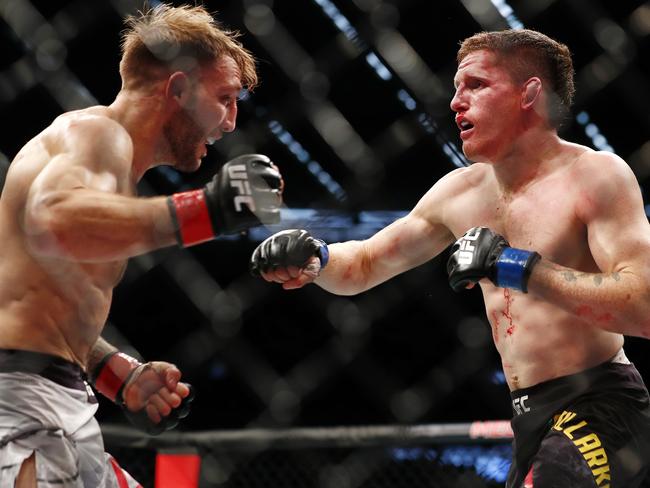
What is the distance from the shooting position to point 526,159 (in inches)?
80.2

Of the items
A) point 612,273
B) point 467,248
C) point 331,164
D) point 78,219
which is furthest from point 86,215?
point 331,164

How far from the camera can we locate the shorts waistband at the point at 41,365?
154cm

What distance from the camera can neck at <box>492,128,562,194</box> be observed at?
202 centimetres

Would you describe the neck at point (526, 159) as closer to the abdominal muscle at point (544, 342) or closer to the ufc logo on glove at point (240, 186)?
the abdominal muscle at point (544, 342)

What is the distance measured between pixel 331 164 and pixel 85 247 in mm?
3026

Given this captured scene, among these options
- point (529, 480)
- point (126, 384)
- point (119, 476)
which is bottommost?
point (529, 480)

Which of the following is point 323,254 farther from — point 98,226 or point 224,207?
point 98,226

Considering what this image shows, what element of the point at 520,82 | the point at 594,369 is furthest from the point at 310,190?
the point at 594,369

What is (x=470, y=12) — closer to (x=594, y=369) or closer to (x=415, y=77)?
(x=415, y=77)

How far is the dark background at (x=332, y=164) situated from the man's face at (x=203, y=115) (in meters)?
1.59

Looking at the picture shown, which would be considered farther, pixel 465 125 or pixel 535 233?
pixel 465 125

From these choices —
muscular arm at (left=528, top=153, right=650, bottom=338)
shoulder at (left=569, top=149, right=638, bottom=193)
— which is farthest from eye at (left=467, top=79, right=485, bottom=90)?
muscular arm at (left=528, top=153, right=650, bottom=338)

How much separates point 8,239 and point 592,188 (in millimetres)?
1094

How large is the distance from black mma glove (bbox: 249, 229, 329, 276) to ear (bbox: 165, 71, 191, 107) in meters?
0.34
